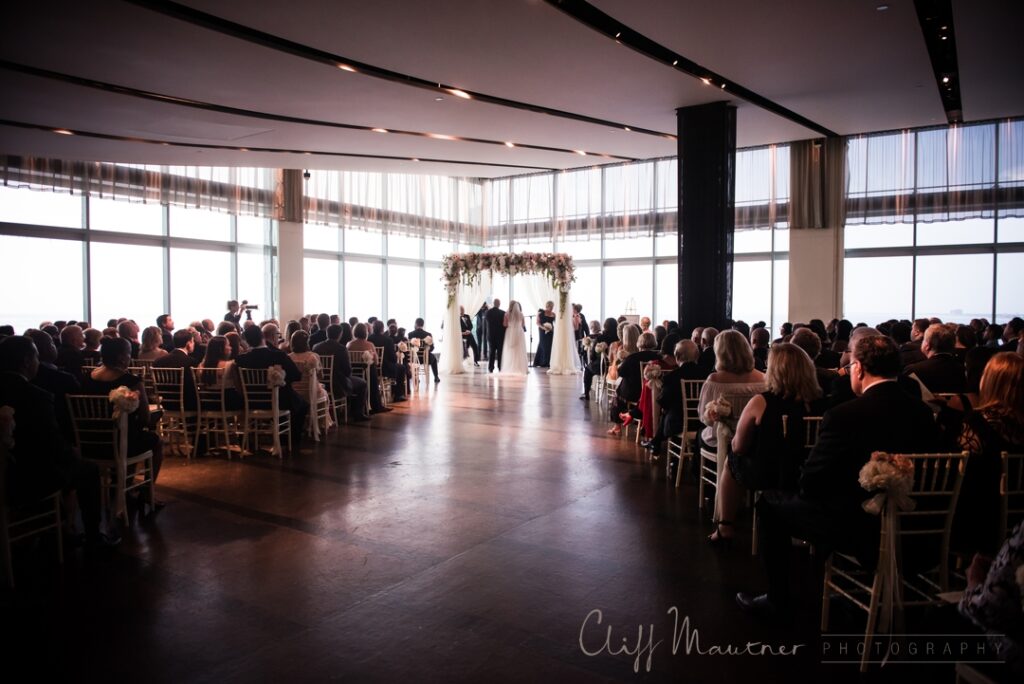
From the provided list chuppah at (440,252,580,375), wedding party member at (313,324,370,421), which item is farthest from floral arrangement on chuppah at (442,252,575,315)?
wedding party member at (313,324,370,421)

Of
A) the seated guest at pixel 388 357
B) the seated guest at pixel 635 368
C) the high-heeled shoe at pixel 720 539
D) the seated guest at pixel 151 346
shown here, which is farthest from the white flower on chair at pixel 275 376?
the high-heeled shoe at pixel 720 539

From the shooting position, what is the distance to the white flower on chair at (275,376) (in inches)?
263

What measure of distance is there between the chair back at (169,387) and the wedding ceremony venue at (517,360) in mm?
51

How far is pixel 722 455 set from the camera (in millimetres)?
4504

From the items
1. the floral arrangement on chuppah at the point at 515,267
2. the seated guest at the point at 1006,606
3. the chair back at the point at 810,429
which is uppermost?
the floral arrangement on chuppah at the point at 515,267

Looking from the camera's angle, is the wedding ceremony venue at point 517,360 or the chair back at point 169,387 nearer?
the wedding ceremony venue at point 517,360

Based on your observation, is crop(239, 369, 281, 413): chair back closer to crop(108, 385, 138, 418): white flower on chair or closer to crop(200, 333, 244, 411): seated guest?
crop(200, 333, 244, 411): seated guest

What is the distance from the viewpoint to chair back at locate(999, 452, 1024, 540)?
9.69ft

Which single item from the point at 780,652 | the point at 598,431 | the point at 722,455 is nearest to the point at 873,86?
the point at 598,431

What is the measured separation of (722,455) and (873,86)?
698 centimetres

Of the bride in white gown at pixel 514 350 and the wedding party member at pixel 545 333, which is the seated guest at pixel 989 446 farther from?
the wedding party member at pixel 545 333

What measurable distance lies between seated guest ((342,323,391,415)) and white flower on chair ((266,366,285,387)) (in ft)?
8.22

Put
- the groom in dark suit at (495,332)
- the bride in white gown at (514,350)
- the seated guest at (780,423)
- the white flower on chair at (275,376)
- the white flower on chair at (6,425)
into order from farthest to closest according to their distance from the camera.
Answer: the bride in white gown at (514,350) < the groom in dark suit at (495,332) < the white flower on chair at (275,376) < the seated guest at (780,423) < the white flower on chair at (6,425)

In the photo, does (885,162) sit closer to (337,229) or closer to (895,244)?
(895,244)
